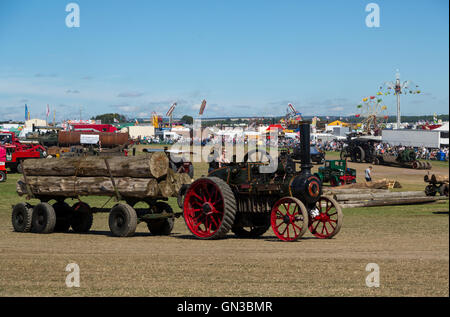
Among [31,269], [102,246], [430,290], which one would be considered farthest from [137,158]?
[430,290]

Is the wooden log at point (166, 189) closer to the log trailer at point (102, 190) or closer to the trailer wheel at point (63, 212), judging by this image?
the log trailer at point (102, 190)

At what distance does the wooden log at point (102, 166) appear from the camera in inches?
506

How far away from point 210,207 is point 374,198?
12780mm

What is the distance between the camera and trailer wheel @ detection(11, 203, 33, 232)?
559 inches

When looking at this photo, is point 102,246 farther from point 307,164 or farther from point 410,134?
point 410,134

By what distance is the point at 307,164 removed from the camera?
11.5 meters

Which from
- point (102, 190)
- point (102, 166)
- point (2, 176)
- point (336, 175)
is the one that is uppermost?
point (102, 166)

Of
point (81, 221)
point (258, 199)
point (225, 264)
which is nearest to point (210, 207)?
point (258, 199)

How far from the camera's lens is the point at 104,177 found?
44.1 feet

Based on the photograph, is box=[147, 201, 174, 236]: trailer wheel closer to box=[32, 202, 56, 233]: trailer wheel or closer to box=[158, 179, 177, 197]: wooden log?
box=[158, 179, 177, 197]: wooden log

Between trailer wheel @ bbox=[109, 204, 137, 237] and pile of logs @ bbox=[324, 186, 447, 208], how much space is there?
11148 mm

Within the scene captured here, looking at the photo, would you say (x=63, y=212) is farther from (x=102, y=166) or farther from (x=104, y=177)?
(x=102, y=166)

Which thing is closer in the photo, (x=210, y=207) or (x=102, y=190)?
(x=210, y=207)

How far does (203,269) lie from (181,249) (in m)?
2.40
